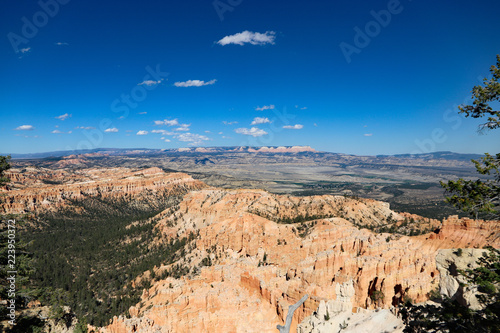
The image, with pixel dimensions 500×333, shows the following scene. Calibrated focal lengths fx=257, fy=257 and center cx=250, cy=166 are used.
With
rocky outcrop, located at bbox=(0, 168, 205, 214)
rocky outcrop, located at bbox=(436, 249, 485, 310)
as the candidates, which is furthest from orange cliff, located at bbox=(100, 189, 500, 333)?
rocky outcrop, located at bbox=(0, 168, 205, 214)

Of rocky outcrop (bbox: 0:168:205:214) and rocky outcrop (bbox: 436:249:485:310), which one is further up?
rocky outcrop (bbox: 436:249:485:310)

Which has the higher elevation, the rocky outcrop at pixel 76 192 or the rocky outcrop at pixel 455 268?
the rocky outcrop at pixel 455 268

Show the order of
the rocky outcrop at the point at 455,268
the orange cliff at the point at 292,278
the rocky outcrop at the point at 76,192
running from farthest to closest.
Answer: the rocky outcrop at the point at 76,192 → the orange cliff at the point at 292,278 → the rocky outcrop at the point at 455,268

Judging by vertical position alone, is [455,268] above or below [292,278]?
above

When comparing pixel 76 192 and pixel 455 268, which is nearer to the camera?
pixel 455 268

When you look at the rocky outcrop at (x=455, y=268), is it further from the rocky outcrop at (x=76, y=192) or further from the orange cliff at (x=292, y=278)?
the rocky outcrop at (x=76, y=192)

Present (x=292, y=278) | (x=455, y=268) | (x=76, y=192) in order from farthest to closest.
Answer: (x=76, y=192), (x=292, y=278), (x=455, y=268)

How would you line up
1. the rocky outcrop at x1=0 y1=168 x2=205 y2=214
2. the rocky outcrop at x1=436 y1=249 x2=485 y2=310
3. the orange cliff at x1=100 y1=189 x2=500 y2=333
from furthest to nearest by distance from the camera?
the rocky outcrop at x1=0 y1=168 x2=205 y2=214 → the orange cliff at x1=100 y1=189 x2=500 y2=333 → the rocky outcrop at x1=436 y1=249 x2=485 y2=310

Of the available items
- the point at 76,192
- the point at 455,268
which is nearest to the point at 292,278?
the point at 455,268

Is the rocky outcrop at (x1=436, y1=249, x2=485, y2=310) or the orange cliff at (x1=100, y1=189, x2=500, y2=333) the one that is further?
the orange cliff at (x1=100, y1=189, x2=500, y2=333)

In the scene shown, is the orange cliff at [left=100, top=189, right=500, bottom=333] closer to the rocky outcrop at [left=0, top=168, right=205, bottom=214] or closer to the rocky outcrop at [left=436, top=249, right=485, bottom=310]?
the rocky outcrop at [left=436, top=249, right=485, bottom=310]

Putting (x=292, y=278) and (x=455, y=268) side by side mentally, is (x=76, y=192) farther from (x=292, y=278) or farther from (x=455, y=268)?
(x=455, y=268)

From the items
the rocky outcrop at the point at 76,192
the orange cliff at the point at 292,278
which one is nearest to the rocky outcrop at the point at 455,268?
the orange cliff at the point at 292,278
